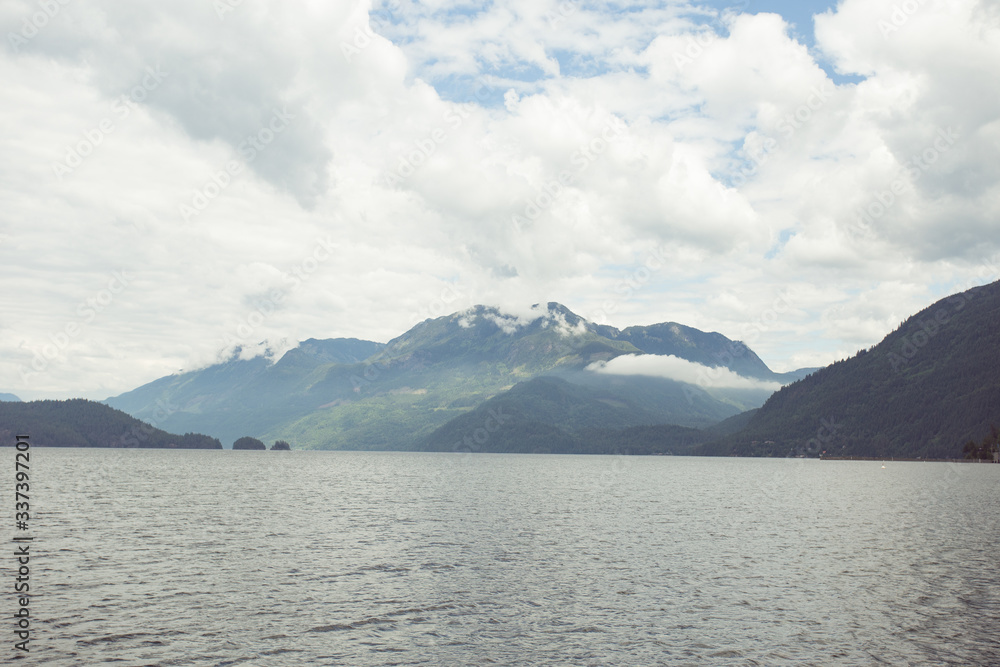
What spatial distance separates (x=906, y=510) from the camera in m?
123

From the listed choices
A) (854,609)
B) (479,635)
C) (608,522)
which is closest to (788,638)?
(854,609)

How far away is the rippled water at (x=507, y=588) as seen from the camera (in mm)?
38938

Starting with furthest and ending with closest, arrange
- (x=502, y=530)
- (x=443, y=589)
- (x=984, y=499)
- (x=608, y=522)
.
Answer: (x=984, y=499) < (x=608, y=522) < (x=502, y=530) < (x=443, y=589)

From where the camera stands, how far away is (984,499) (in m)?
144

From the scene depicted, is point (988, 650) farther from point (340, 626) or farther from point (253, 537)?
point (253, 537)

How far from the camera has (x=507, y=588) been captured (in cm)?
5481

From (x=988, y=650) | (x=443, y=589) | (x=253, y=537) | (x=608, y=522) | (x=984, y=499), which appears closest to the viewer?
(x=988, y=650)

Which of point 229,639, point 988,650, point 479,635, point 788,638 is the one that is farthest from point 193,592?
point 988,650

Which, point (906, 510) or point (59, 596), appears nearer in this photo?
point (59, 596)

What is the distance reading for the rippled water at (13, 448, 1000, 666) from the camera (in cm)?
3894

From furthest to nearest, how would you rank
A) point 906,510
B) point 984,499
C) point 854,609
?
1. point 984,499
2. point 906,510
3. point 854,609

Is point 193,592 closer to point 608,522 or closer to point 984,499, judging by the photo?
point 608,522

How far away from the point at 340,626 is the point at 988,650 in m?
41.0

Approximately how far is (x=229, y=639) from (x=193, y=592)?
46.2 ft
